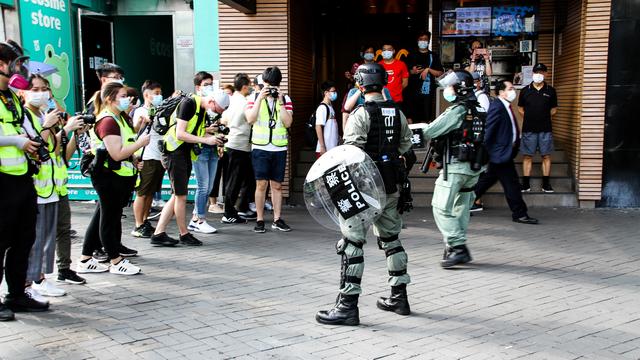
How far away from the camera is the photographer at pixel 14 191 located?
4695mm

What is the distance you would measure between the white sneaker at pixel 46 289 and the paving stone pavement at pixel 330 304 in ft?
0.57

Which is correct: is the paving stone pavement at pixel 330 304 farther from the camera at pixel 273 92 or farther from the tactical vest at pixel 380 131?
the camera at pixel 273 92

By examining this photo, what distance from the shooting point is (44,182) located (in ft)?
16.8

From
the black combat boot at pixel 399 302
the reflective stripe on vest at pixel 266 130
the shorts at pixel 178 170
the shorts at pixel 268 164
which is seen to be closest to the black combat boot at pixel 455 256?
the black combat boot at pixel 399 302

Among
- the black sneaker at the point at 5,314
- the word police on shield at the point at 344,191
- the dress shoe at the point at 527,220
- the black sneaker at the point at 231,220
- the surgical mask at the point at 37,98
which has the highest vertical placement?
the surgical mask at the point at 37,98

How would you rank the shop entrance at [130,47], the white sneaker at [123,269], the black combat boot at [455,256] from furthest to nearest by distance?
the shop entrance at [130,47] < the black combat boot at [455,256] < the white sneaker at [123,269]

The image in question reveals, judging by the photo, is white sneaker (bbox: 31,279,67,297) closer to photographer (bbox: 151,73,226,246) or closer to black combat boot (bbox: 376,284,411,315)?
photographer (bbox: 151,73,226,246)

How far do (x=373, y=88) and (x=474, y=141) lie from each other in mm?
1826

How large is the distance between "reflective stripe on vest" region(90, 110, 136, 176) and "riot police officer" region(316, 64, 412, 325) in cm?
233

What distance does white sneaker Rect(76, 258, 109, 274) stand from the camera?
6.22 m

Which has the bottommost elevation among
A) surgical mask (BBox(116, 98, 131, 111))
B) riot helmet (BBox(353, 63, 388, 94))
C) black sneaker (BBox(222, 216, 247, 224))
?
black sneaker (BBox(222, 216, 247, 224))

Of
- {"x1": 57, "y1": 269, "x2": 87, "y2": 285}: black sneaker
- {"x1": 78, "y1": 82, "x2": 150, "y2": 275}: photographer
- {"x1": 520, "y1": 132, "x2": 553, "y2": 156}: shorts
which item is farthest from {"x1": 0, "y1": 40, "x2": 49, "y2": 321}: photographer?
{"x1": 520, "y1": 132, "x2": 553, "y2": 156}: shorts

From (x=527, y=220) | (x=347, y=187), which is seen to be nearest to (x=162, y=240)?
(x=347, y=187)

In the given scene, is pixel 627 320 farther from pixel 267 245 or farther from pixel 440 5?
pixel 440 5
